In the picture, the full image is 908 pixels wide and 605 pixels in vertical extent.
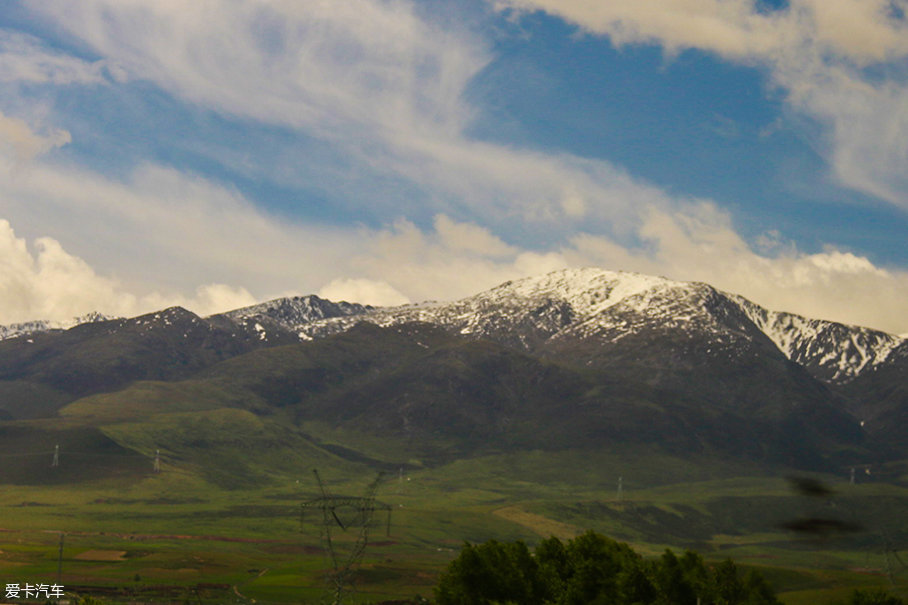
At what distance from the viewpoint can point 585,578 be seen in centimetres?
17425

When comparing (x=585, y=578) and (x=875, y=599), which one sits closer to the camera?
(x=875, y=599)

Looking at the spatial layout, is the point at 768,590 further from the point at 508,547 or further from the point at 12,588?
the point at 12,588

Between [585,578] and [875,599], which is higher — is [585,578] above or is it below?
above

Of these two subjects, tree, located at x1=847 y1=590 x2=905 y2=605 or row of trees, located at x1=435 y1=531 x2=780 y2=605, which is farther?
row of trees, located at x1=435 y1=531 x2=780 y2=605

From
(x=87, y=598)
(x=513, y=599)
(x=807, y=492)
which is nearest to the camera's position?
(x=807, y=492)

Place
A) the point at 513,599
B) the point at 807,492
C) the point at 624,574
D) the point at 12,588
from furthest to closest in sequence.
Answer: the point at 12,588
the point at 513,599
the point at 624,574
the point at 807,492

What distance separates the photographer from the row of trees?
166500 millimetres

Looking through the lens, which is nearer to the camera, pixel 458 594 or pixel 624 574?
pixel 624 574

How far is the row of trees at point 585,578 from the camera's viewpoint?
166500 millimetres

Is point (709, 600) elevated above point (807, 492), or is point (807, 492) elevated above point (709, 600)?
point (807, 492)

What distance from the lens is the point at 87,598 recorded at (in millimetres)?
148000

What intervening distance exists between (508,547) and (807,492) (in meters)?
64.8

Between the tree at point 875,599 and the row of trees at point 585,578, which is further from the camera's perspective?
the row of trees at point 585,578

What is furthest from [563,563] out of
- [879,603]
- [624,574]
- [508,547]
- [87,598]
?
[87,598]
